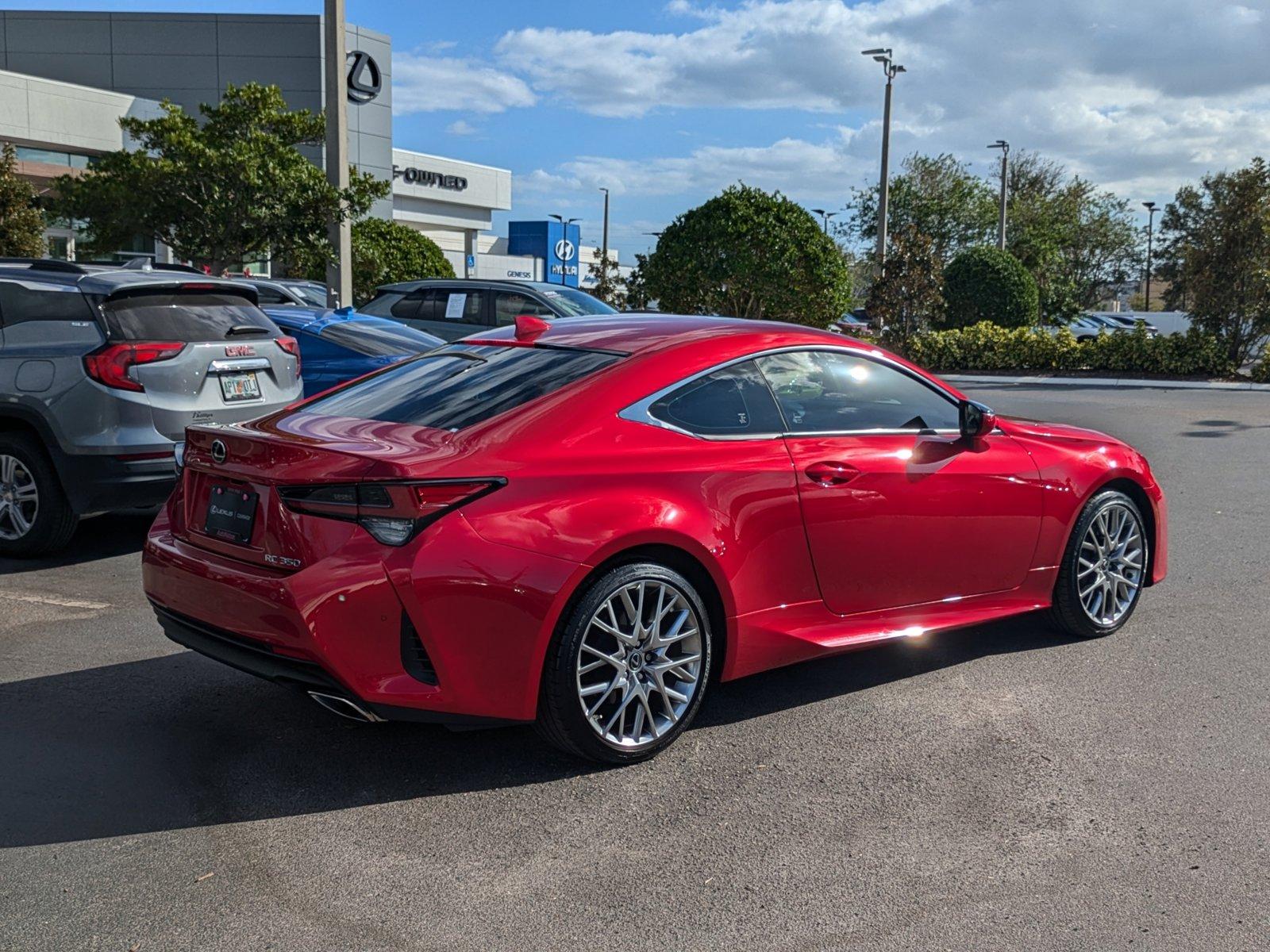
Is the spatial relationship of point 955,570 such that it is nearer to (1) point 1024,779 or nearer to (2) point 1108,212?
(1) point 1024,779

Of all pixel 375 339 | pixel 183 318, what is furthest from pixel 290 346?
pixel 375 339

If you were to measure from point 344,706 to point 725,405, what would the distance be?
5.89ft

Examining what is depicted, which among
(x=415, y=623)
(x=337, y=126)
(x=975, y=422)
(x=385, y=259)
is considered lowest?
(x=415, y=623)

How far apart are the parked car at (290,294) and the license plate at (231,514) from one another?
35.4 ft

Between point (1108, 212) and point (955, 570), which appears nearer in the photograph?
point (955, 570)

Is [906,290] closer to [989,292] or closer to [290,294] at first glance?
[989,292]

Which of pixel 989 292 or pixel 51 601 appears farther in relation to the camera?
pixel 989 292

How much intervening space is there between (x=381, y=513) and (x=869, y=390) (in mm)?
2282

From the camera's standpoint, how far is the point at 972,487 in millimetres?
5457

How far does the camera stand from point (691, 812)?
4.16 metres

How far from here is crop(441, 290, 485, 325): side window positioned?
1669cm

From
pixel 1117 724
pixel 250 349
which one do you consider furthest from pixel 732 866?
pixel 250 349

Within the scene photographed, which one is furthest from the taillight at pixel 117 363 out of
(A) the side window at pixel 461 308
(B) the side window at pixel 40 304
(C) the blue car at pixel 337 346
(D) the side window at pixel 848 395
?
(A) the side window at pixel 461 308

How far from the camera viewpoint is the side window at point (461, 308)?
1669cm
